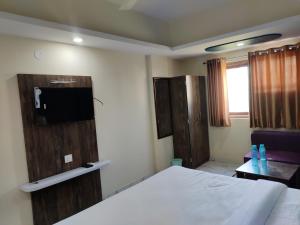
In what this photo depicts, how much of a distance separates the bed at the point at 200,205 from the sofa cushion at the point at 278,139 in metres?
1.99

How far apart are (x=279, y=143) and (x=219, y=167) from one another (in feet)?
3.76

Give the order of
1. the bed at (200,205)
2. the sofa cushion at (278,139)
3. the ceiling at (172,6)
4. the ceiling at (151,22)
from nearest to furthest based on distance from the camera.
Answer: the bed at (200,205) → the ceiling at (151,22) → the ceiling at (172,6) → the sofa cushion at (278,139)

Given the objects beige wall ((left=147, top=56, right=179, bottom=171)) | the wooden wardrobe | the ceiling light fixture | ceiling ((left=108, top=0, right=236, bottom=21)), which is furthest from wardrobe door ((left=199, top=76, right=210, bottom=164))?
the ceiling light fixture

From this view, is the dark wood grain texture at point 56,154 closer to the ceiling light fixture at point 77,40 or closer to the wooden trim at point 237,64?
the ceiling light fixture at point 77,40

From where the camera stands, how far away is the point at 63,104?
2.64 meters

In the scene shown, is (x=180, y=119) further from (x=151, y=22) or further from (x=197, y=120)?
(x=151, y=22)

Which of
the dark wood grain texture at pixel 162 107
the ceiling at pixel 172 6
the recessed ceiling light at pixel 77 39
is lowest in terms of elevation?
the dark wood grain texture at pixel 162 107

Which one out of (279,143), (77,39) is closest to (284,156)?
(279,143)

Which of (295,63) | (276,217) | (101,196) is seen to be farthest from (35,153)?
(295,63)

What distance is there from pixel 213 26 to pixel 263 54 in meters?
1.06

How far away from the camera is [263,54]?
12.2 ft

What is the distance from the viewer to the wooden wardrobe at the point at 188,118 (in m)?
4.10

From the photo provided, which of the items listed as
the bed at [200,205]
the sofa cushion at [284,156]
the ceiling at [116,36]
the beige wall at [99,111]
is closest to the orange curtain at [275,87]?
the ceiling at [116,36]

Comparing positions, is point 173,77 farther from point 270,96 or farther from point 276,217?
point 276,217
